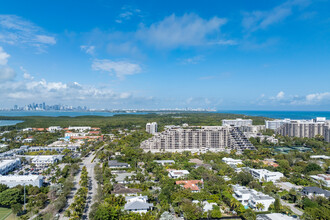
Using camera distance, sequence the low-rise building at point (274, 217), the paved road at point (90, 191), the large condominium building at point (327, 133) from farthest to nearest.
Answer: the large condominium building at point (327, 133) < the paved road at point (90, 191) < the low-rise building at point (274, 217)

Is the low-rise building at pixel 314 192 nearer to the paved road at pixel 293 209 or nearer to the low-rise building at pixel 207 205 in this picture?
the paved road at pixel 293 209

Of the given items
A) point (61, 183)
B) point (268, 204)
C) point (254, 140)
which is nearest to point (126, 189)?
point (61, 183)

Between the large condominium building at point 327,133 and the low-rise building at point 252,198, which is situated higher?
the large condominium building at point 327,133

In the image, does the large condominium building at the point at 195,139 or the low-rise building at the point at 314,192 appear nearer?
the low-rise building at the point at 314,192

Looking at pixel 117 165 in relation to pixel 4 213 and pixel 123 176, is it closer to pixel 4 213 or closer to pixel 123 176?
pixel 123 176

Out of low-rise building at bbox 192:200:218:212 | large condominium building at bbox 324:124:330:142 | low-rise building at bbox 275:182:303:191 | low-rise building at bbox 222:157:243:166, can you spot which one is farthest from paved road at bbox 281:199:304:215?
large condominium building at bbox 324:124:330:142

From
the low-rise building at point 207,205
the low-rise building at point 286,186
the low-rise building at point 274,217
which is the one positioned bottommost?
the low-rise building at point 286,186


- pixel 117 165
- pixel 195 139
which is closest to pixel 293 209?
pixel 117 165

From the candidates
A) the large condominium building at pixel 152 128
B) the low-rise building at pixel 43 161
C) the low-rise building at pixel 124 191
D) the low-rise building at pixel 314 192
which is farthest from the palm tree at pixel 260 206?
the large condominium building at pixel 152 128
